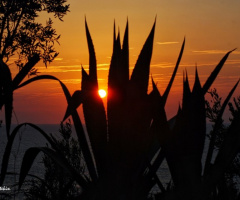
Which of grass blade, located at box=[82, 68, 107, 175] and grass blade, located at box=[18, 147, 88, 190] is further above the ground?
grass blade, located at box=[82, 68, 107, 175]

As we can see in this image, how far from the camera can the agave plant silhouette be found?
1.77m

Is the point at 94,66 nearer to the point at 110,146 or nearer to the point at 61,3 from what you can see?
the point at 110,146

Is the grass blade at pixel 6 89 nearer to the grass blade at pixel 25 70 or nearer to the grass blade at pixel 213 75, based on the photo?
the grass blade at pixel 25 70

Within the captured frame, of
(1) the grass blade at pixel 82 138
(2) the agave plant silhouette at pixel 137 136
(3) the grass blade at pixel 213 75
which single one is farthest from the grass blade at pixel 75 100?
(3) the grass blade at pixel 213 75

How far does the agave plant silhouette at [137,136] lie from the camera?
177cm

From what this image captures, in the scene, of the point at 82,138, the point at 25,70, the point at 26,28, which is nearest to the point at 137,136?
the point at 82,138

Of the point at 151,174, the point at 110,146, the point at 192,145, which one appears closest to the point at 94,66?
the point at 110,146

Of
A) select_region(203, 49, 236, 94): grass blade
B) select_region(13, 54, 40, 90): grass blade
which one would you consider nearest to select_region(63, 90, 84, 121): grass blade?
select_region(13, 54, 40, 90): grass blade

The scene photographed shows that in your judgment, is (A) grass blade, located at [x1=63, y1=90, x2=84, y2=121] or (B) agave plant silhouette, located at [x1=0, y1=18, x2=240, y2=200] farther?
(A) grass blade, located at [x1=63, y1=90, x2=84, y2=121]

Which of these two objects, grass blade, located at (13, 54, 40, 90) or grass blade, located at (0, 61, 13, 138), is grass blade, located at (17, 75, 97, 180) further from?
grass blade, located at (0, 61, 13, 138)

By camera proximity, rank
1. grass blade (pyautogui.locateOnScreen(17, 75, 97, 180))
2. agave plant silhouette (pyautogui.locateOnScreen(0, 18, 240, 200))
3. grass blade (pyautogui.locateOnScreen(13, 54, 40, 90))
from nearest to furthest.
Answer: agave plant silhouette (pyautogui.locateOnScreen(0, 18, 240, 200))
grass blade (pyautogui.locateOnScreen(13, 54, 40, 90))
grass blade (pyautogui.locateOnScreen(17, 75, 97, 180))

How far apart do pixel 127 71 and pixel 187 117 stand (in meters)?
0.55

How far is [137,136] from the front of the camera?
207 centimetres

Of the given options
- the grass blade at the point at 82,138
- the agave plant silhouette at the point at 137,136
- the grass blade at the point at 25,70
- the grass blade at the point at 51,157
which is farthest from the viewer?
the grass blade at the point at 82,138
